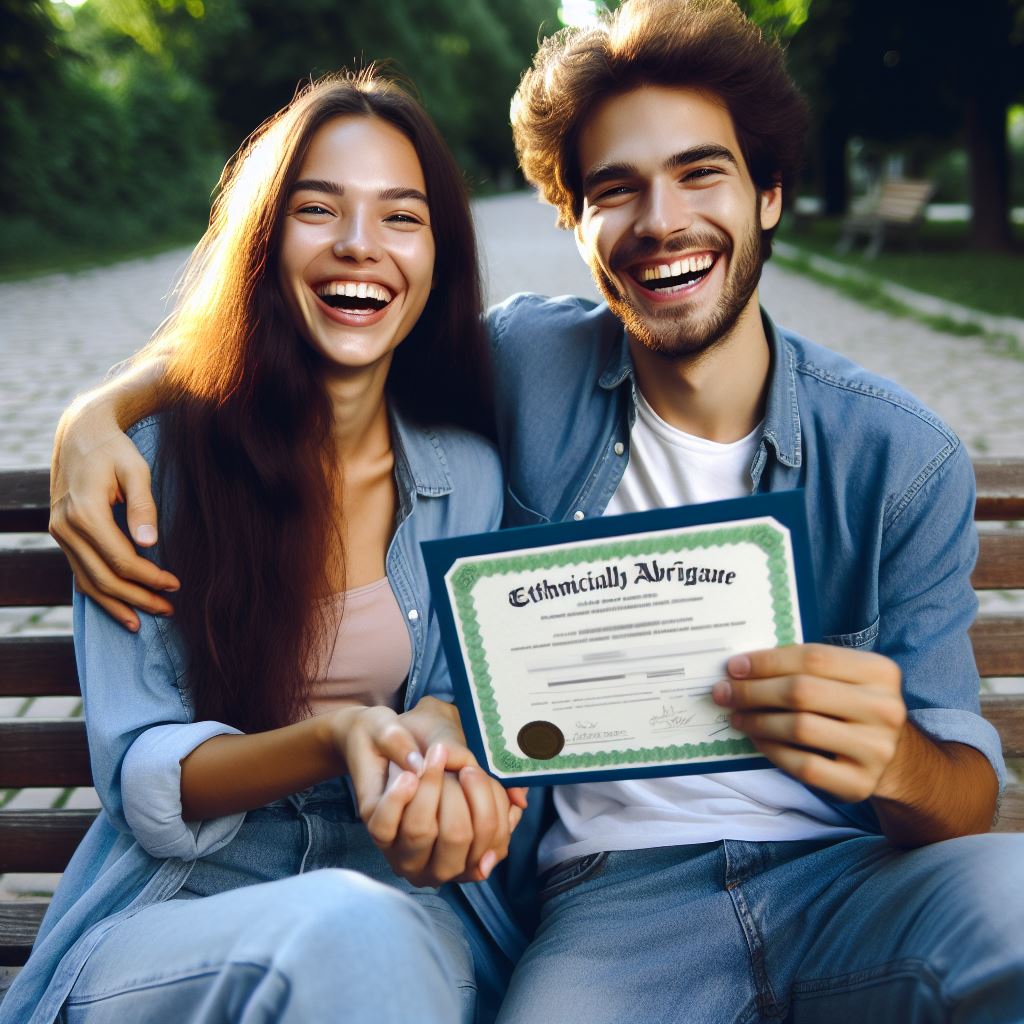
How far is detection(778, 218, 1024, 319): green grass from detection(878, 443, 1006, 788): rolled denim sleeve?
1128 cm

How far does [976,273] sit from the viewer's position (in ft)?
56.3

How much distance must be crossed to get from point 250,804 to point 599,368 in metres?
1.18

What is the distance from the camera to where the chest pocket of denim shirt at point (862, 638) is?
213 cm

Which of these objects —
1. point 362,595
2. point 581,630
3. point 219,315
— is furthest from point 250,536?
point 581,630

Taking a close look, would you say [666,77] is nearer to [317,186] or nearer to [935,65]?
[317,186]

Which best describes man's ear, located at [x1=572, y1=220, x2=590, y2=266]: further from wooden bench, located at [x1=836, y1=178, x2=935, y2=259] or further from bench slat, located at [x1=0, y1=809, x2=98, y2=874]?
wooden bench, located at [x1=836, y1=178, x2=935, y2=259]

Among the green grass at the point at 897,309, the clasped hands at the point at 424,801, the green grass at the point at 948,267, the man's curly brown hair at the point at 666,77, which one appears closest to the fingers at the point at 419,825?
the clasped hands at the point at 424,801

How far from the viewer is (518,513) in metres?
2.48

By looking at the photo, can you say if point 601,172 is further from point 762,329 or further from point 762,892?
point 762,892

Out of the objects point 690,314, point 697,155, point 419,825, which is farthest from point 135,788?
point 697,155

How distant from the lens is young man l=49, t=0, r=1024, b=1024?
5.59ft

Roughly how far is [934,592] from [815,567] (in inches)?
8.8

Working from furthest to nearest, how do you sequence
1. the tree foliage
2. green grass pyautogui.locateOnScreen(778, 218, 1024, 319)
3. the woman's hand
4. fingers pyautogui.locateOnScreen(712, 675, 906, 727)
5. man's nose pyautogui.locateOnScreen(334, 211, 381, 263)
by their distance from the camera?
the tree foliage < green grass pyautogui.locateOnScreen(778, 218, 1024, 319) < man's nose pyautogui.locateOnScreen(334, 211, 381, 263) < the woman's hand < fingers pyautogui.locateOnScreen(712, 675, 906, 727)
